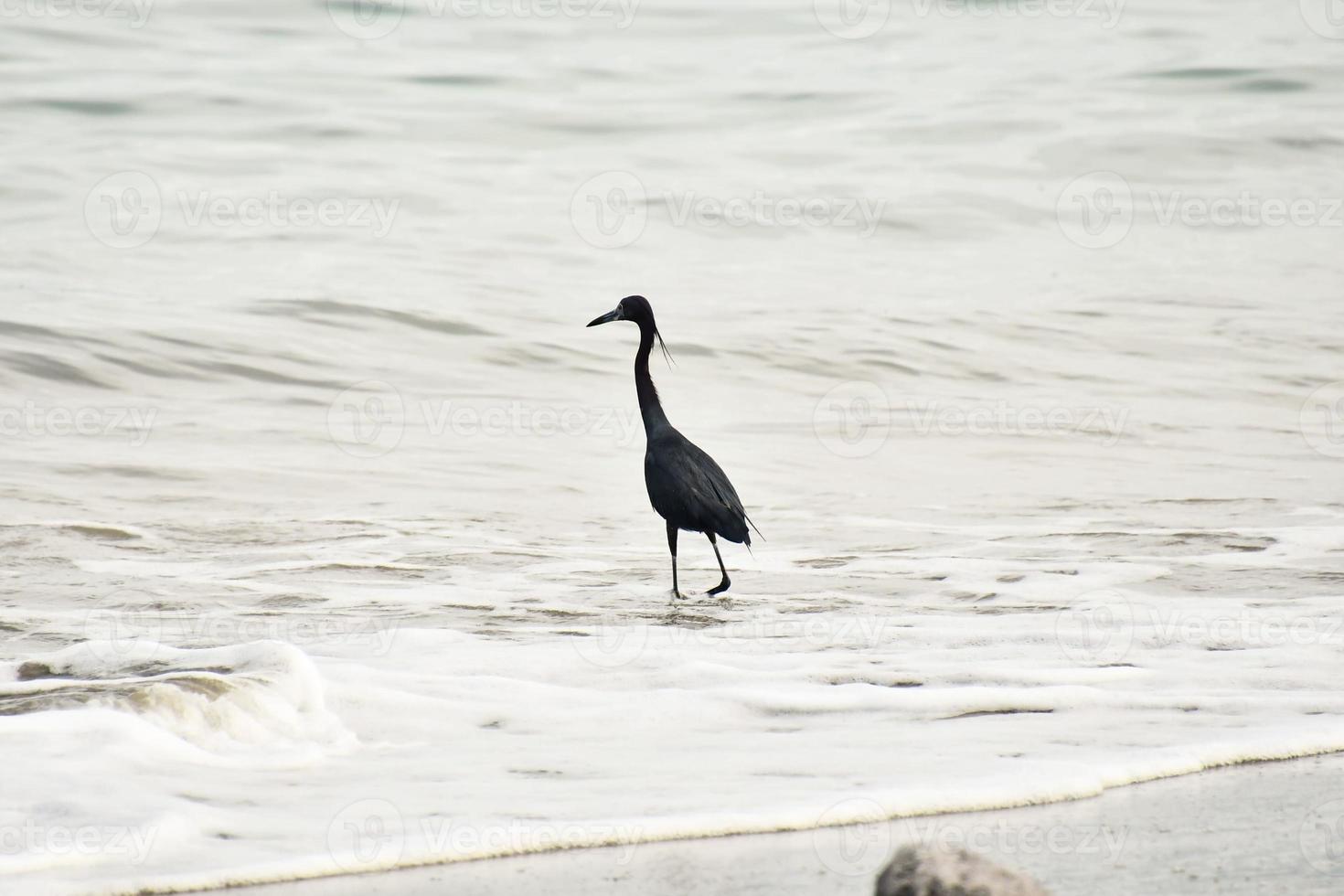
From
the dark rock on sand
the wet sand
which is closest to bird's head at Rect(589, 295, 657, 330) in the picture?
the wet sand

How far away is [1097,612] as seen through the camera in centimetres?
703

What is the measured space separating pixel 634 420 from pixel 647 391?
4684mm

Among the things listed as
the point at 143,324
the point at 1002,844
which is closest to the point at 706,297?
the point at 143,324

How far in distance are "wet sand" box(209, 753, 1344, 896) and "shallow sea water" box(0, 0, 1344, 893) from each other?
10 cm

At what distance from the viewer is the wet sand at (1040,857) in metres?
3.59

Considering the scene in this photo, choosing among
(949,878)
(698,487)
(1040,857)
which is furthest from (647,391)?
(949,878)

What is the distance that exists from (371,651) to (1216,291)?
15900mm

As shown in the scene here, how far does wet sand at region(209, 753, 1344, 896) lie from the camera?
3590mm

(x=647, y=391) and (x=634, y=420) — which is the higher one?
(x=647, y=391)

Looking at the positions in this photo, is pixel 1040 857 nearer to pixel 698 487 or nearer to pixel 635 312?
pixel 698 487

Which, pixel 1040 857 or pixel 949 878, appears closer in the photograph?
pixel 949 878

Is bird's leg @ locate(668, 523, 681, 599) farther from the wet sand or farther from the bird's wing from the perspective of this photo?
the wet sand

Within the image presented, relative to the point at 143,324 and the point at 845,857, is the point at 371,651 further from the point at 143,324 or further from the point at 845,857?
the point at 143,324

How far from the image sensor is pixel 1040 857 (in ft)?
12.5
